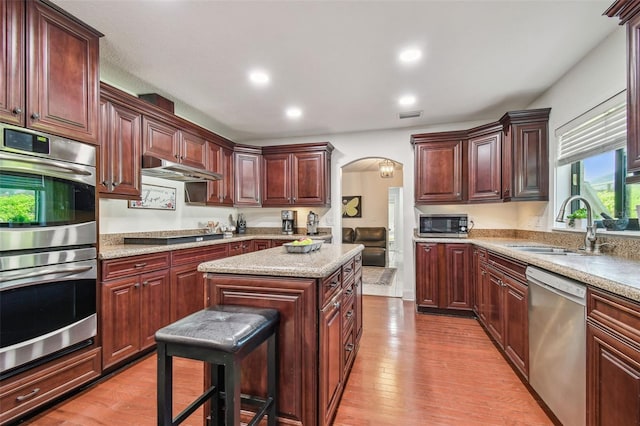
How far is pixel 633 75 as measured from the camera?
1478mm

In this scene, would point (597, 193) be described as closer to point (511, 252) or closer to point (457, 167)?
point (511, 252)

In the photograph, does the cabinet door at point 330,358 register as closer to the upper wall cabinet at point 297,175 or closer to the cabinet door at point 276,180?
the upper wall cabinet at point 297,175

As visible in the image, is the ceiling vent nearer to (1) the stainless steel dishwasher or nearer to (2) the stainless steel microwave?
(2) the stainless steel microwave

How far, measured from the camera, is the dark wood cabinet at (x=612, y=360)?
1.11 m

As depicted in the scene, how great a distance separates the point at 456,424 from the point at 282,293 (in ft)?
4.35

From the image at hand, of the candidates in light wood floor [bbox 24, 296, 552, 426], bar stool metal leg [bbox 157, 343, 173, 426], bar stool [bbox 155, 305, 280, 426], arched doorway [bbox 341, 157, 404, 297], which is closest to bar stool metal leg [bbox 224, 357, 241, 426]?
bar stool [bbox 155, 305, 280, 426]

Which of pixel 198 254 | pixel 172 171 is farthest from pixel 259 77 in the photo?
pixel 198 254

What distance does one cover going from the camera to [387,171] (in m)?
6.34

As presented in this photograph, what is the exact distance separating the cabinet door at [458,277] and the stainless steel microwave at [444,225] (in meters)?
0.28

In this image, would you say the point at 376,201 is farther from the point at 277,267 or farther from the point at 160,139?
the point at 277,267

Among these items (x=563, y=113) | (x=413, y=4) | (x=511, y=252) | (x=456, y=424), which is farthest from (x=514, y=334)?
(x=413, y=4)

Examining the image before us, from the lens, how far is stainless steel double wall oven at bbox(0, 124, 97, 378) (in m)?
1.61

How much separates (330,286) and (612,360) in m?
1.29

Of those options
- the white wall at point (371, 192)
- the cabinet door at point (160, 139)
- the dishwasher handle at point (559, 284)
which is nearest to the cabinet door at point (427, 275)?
the dishwasher handle at point (559, 284)
